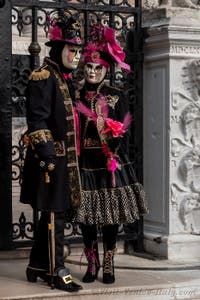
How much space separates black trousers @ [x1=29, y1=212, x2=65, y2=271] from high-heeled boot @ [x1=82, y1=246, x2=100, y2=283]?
1.14 ft

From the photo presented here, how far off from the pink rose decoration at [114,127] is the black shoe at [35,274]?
1.22 meters

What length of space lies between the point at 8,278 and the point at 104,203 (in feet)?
3.59

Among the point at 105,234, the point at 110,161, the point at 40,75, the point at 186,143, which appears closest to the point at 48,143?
the point at 40,75

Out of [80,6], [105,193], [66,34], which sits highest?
[80,6]

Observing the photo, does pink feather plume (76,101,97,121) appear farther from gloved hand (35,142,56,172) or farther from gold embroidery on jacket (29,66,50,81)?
gloved hand (35,142,56,172)

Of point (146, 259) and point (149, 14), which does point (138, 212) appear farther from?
point (149, 14)

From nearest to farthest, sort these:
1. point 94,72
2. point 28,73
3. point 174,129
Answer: point 94,72
point 28,73
point 174,129

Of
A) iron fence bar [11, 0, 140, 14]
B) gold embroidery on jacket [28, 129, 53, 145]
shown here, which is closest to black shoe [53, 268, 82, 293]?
gold embroidery on jacket [28, 129, 53, 145]

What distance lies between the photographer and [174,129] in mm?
7086

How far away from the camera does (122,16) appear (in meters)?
7.32

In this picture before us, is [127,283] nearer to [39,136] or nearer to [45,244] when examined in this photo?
[45,244]

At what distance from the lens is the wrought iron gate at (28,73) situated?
269 inches

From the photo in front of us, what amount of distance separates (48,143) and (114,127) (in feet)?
2.03

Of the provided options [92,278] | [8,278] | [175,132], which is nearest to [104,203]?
[92,278]
